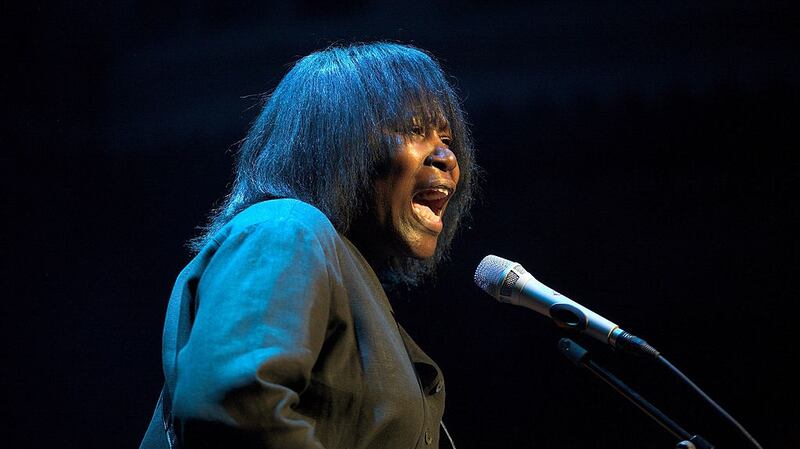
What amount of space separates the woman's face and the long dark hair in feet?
0.12

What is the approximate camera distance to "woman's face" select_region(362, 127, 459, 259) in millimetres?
2061

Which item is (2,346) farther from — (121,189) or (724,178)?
(724,178)

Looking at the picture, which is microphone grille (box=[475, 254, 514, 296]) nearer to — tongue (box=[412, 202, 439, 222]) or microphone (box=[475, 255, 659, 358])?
microphone (box=[475, 255, 659, 358])

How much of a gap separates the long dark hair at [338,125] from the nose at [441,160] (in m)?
0.09

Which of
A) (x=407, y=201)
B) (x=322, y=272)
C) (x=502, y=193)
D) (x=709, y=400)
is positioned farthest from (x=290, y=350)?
(x=502, y=193)

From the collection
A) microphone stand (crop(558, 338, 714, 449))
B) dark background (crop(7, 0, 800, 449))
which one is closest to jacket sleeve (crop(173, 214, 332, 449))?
microphone stand (crop(558, 338, 714, 449))

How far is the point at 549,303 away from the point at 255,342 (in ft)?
2.95

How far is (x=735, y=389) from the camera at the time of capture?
3.18 m

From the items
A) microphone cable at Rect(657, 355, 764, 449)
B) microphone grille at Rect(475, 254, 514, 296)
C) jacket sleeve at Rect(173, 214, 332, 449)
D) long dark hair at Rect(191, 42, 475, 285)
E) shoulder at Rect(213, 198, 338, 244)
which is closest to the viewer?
jacket sleeve at Rect(173, 214, 332, 449)

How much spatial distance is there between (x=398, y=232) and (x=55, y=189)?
5.13 feet

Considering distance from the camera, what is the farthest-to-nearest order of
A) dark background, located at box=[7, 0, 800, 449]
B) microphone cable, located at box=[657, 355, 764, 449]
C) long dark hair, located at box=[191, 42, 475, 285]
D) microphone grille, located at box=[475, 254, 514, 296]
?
dark background, located at box=[7, 0, 800, 449] < microphone grille, located at box=[475, 254, 514, 296] < long dark hair, located at box=[191, 42, 475, 285] < microphone cable, located at box=[657, 355, 764, 449]

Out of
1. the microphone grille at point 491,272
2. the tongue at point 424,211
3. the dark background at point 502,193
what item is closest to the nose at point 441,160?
the tongue at point 424,211

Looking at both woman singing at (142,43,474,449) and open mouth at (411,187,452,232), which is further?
open mouth at (411,187,452,232)

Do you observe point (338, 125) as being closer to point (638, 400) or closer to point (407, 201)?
point (407, 201)
